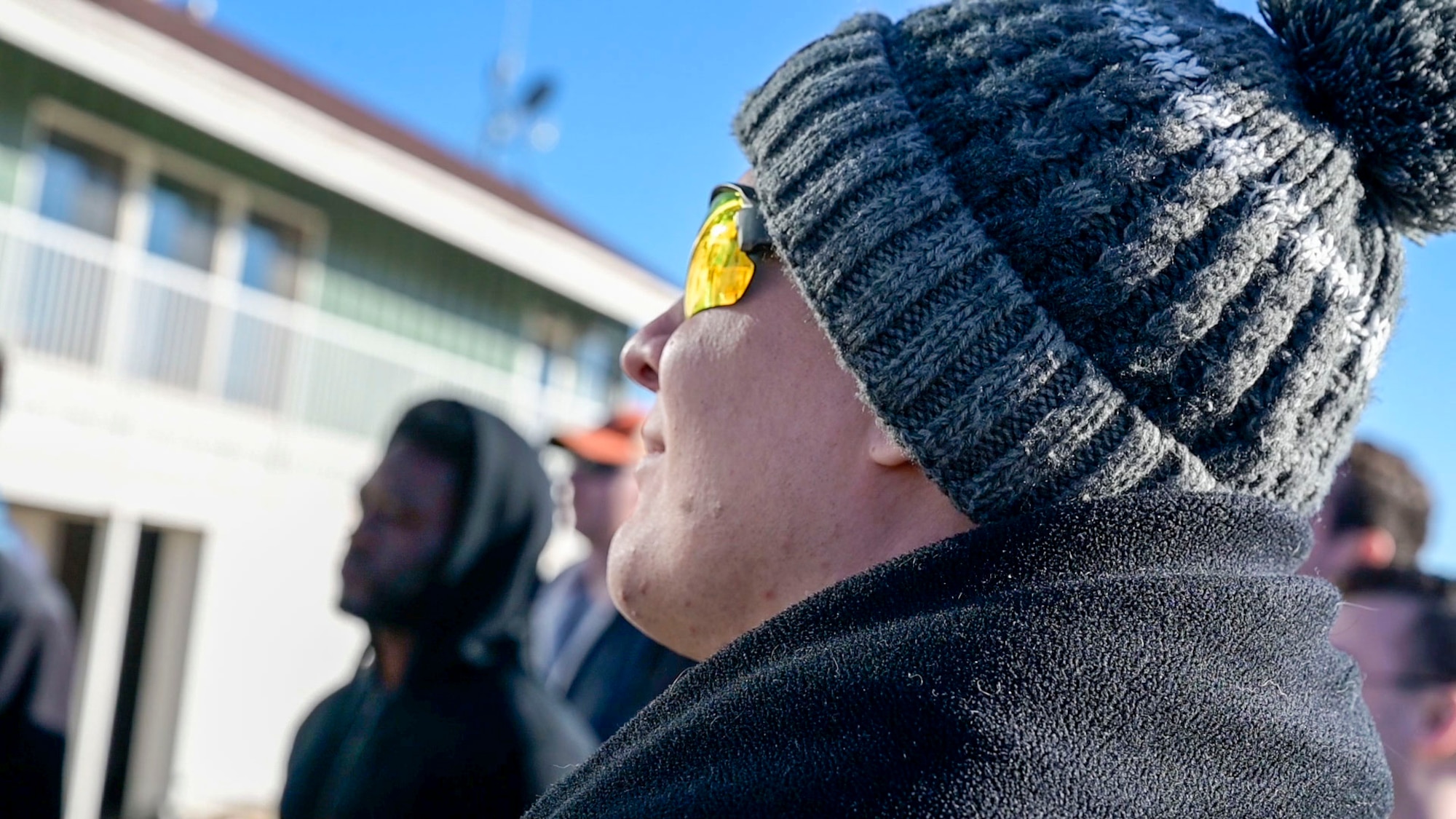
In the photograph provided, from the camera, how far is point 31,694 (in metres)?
3.88

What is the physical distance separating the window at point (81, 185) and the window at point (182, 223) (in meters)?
0.38

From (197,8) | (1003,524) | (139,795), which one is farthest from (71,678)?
(197,8)

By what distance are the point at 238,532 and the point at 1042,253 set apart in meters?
11.2

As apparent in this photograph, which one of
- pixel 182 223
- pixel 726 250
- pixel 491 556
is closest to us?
pixel 726 250

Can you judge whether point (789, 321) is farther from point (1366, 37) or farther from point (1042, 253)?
point (1366, 37)

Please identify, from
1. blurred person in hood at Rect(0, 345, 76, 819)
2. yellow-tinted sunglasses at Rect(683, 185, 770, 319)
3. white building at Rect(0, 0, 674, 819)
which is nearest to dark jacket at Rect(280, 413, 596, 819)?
blurred person in hood at Rect(0, 345, 76, 819)

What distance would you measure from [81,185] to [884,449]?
10.6 metres

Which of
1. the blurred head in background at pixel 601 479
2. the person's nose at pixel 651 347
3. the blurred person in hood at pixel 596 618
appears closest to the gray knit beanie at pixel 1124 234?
the person's nose at pixel 651 347

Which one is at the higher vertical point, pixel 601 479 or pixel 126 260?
pixel 126 260

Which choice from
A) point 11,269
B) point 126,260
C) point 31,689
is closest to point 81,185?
point 126,260

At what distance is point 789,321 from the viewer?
162 centimetres

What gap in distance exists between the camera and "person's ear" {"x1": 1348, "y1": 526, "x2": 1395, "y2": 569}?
11.8ft

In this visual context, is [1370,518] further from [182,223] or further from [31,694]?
[182,223]

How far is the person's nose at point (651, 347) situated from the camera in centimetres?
184
